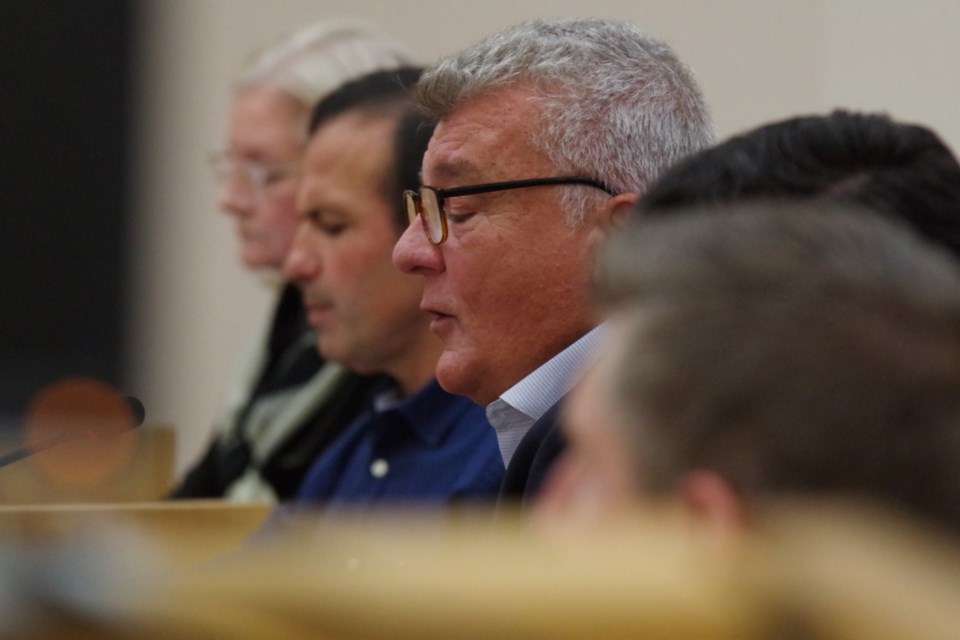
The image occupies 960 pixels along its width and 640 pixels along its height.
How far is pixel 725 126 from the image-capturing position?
4.59 metres

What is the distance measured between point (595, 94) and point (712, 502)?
146 cm

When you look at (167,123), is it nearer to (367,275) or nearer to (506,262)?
(367,275)

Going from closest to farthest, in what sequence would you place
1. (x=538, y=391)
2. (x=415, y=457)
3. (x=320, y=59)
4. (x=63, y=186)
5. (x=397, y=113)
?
(x=538, y=391)
(x=415, y=457)
(x=397, y=113)
(x=320, y=59)
(x=63, y=186)

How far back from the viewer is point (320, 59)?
415cm

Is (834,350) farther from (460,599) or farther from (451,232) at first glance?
(451,232)

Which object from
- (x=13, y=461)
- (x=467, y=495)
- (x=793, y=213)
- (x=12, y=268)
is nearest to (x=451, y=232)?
(x=467, y=495)

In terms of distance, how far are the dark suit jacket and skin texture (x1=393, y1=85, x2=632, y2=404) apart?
17 cm

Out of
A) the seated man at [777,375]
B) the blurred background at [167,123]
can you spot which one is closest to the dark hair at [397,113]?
the blurred background at [167,123]

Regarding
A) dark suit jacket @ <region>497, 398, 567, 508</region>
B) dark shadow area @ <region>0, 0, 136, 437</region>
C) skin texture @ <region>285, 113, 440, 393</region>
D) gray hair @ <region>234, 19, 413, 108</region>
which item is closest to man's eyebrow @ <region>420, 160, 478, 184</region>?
dark suit jacket @ <region>497, 398, 567, 508</region>

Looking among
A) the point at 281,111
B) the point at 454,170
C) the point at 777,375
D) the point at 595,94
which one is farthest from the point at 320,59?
the point at 777,375

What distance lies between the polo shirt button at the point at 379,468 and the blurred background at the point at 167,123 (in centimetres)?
163

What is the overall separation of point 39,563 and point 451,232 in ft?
5.68

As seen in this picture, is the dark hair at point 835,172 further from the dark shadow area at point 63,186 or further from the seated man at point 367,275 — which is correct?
the dark shadow area at point 63,186

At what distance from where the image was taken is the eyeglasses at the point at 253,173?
4191 millimetres
